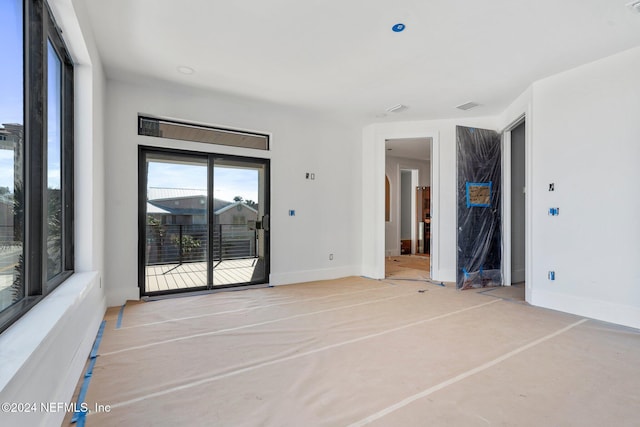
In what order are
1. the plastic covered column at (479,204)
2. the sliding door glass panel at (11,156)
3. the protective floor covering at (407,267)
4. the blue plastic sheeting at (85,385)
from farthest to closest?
the protective floor covering at (407,267), the plastic covered column at (479,204), the blue plastic sheeting at (85,385), the sliding door glass panel at (11,156)

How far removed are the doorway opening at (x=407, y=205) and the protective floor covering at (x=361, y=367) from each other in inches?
169

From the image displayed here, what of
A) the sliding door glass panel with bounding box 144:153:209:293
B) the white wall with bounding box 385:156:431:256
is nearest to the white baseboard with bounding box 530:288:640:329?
the sliding door glass panel with bounding box 144:153:209:293

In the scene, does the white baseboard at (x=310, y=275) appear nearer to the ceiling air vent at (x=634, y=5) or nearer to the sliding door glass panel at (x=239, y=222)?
the sliding door glass panel at (x=239, y=222)

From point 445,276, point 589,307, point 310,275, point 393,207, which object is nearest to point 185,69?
point 310,275

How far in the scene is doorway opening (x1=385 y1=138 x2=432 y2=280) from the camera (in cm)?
806

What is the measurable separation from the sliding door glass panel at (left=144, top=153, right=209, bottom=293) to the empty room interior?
28 mm

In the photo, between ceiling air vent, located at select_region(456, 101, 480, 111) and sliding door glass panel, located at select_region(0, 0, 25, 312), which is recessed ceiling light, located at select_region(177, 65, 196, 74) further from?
ceiling air vent, located at select_region(456, 101, 480, 111)

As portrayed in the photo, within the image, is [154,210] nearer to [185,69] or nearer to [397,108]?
[185,69]

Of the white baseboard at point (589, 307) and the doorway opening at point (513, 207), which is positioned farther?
the doorway opening at point (513, 207)

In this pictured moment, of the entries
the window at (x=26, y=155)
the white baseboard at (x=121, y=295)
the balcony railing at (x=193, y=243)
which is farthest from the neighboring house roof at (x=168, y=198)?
the window at (x=26, y=155)

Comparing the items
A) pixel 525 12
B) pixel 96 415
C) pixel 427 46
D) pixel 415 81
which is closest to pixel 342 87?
pixel 415 81

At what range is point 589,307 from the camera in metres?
3.34

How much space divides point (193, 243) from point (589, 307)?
15.2 ft

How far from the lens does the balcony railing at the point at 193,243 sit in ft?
13.4
